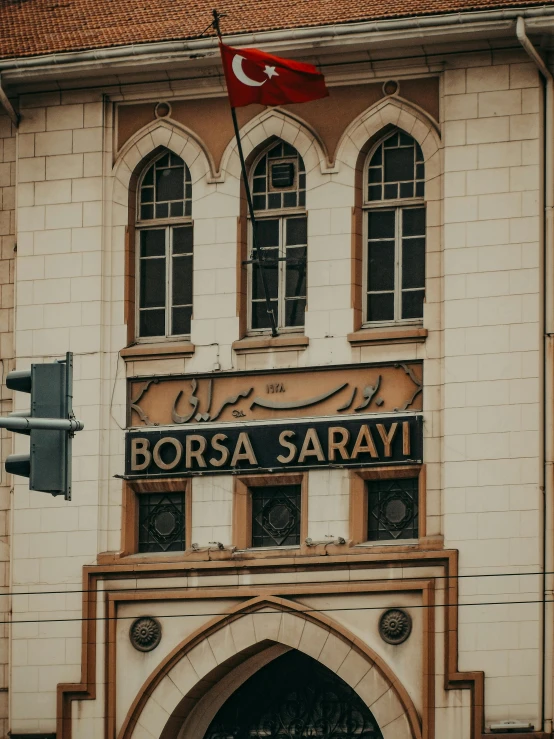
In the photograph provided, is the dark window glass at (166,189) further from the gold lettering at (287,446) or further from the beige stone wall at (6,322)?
the gold lettering at (287,446)

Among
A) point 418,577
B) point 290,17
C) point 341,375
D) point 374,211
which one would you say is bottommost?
point 418,577

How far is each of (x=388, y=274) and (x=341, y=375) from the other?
159 cm

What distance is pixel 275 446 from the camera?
1267 inches

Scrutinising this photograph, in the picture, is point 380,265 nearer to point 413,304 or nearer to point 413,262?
point 413,262

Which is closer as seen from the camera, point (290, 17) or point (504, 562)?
point (504, 562)

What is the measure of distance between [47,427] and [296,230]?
45.9ft

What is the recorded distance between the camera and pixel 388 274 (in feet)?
106

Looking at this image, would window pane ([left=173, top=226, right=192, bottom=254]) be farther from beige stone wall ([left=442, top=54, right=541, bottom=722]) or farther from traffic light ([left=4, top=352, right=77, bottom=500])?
traffic light ([left=4, top=352, right=77, bottom=500])

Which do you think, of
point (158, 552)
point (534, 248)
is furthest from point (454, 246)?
point (158, 552)

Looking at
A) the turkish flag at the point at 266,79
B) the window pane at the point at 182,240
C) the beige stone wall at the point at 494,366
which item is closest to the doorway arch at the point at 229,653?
the beige stone wall at the point at 494,366

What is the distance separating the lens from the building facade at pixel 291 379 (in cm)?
3100

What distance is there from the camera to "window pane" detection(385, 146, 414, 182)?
106 ft

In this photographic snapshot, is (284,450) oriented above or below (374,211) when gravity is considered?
below

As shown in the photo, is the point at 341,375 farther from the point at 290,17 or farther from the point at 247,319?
the point at 290,17
